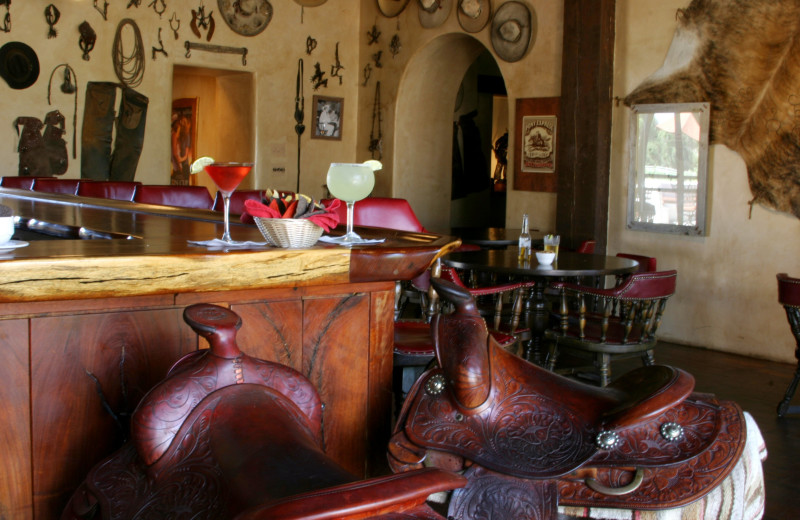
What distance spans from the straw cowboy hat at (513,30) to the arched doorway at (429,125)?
1.10 metres

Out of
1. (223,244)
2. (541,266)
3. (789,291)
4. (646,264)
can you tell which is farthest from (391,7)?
(223,244)

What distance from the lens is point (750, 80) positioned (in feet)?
19.2

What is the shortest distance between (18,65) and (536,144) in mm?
5397

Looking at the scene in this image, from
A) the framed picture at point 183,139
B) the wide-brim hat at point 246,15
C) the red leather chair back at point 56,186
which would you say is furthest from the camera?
the framed picture at point 183,139

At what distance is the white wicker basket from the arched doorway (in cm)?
732

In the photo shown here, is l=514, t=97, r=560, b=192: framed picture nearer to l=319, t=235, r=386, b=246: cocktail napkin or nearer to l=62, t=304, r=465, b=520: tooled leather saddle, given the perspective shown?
l=319, t=235, r=386, b=246: cocktail napkin

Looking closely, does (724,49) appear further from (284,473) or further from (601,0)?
(284,473)

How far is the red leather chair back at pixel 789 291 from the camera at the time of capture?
4.14 metres

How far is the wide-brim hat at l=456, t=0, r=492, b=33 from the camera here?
7.84 m

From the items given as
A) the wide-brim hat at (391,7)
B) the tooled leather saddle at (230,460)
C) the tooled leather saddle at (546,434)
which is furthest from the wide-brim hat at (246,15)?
the tooled leather saddle at (230,460)

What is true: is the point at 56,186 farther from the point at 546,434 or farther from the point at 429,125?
the point at 546,434

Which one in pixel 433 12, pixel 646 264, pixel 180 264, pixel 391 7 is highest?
pixel 391 7

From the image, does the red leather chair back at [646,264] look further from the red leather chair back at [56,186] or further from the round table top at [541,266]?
the red leather chair back at [56,186]

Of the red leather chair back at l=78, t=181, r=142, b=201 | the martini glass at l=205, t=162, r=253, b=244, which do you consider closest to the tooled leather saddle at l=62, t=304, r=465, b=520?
the martini glass at l=205, t=162, r=253, b=244
